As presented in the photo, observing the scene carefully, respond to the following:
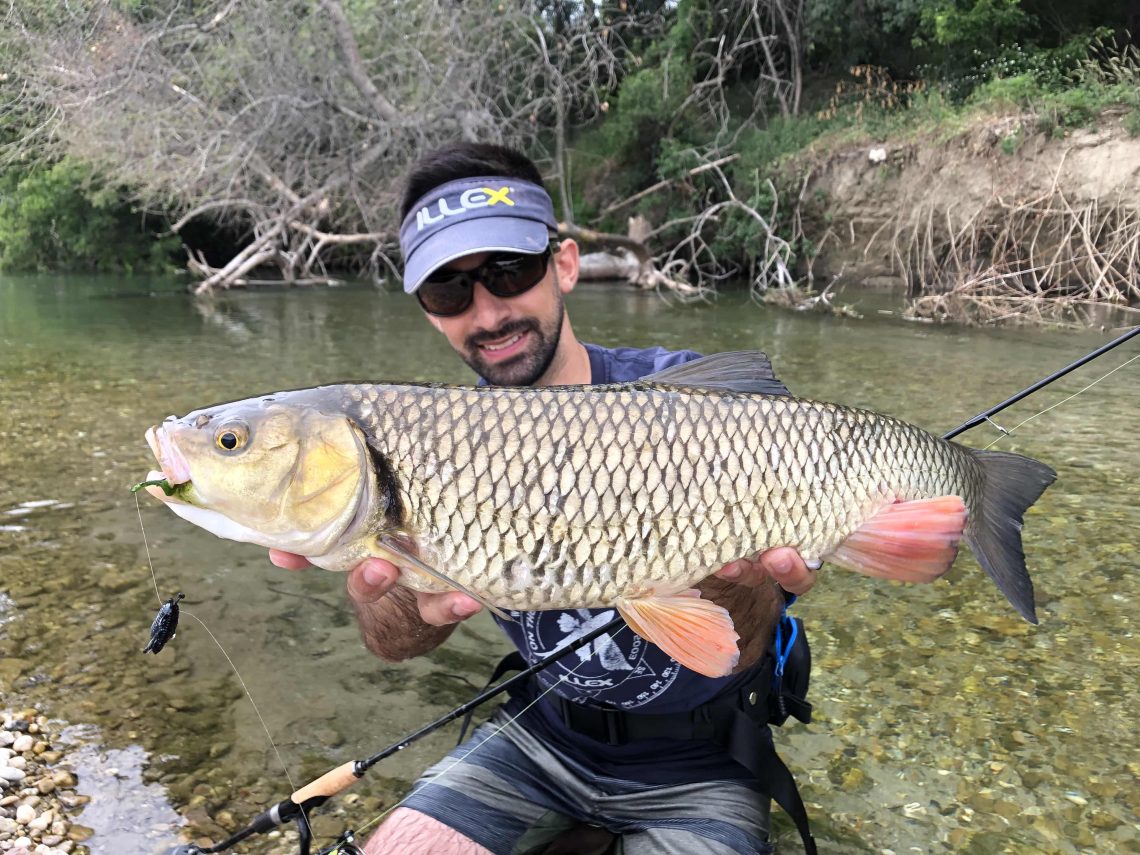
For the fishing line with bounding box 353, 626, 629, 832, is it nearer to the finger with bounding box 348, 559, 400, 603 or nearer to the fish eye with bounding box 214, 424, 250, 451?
the finger with bounding box 348, 559, 400, 603

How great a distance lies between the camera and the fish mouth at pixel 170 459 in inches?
66.2

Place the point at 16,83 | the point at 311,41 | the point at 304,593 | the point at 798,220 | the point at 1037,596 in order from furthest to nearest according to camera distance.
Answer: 1. the point at 798,220
2. the point at 16,83
3. the point at 311,41
4. the point at 304,593
5. the point at 1037,596

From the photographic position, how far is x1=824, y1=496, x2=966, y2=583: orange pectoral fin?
1833 mm

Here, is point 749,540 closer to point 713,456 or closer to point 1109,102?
point 713,456

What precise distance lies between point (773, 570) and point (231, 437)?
1.22 m

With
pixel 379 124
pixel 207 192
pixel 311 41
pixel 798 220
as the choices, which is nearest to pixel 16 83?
pixel 207 192

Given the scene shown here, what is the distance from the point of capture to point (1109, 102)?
1255cm

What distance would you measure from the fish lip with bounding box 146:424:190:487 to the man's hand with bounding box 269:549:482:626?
264 millimetres

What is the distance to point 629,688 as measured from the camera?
83.7 inches

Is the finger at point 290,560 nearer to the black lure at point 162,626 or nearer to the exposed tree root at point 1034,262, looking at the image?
the black lure at point 162,626

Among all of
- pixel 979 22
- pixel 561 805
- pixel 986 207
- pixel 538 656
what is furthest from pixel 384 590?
pixel 979 22

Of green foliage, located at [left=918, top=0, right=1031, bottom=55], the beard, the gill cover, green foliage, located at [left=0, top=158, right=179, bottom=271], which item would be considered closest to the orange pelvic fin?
the gill cover

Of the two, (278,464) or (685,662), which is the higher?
(278,464)

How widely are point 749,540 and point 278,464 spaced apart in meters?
1.03
